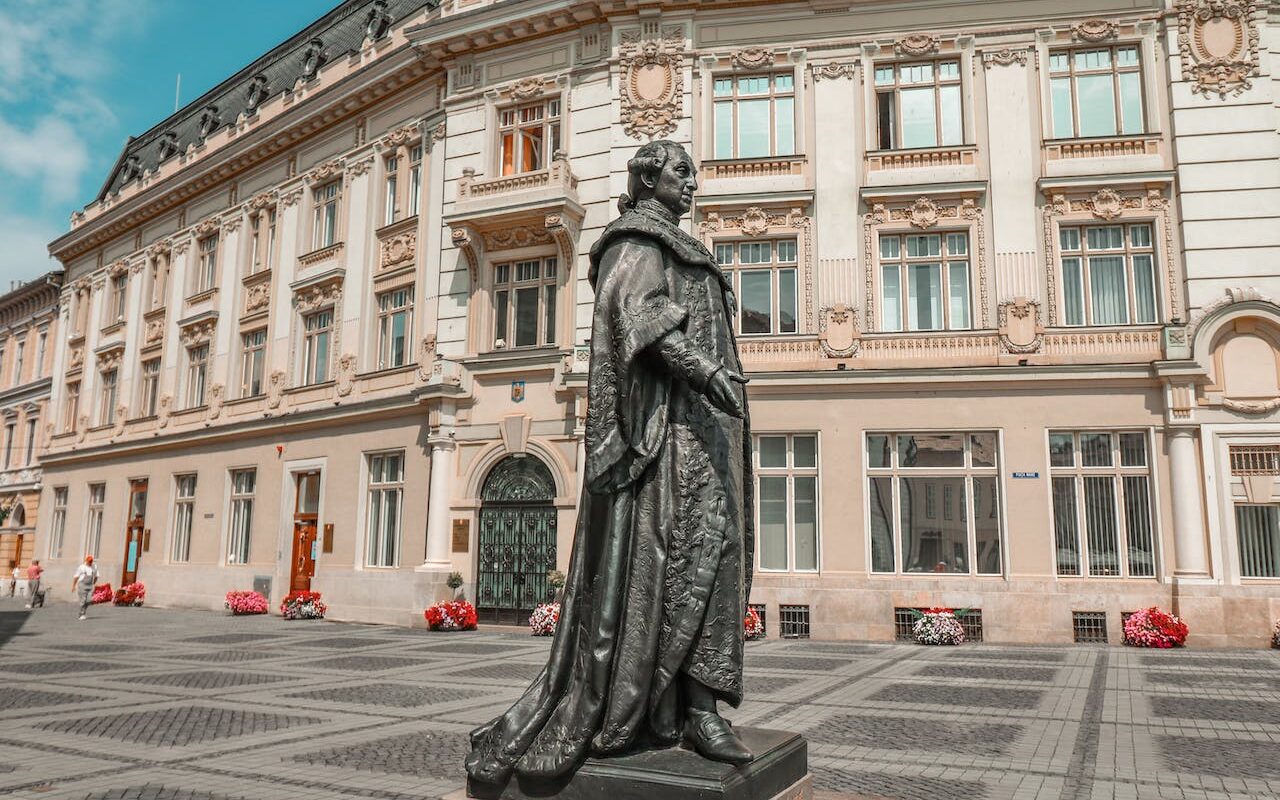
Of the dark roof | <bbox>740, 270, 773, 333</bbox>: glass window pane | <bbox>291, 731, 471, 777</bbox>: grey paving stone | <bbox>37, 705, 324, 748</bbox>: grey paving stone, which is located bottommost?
<bbox>37, 705, 324, 748</bbox>: grey paving stone

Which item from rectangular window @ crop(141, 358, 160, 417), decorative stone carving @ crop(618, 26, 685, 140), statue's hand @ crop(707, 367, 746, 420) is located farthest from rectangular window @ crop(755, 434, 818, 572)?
A: rectangular window @ crop(141, 358, 160, 417)

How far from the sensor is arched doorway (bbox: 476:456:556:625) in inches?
756

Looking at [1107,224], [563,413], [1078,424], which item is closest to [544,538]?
[563,413]

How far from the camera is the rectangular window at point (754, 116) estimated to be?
19016 mm

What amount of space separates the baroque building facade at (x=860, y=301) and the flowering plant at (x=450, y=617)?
0.70 m

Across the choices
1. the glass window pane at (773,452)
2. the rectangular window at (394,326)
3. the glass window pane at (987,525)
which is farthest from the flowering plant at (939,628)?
the rectangular window at (394,326)

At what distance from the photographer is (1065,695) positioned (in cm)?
1012

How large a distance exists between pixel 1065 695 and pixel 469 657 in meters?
8.27

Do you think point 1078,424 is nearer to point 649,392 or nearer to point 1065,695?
point 1065,695

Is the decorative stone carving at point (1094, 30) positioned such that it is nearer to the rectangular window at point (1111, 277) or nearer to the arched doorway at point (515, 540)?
the rectangular window at point (1111, 277)

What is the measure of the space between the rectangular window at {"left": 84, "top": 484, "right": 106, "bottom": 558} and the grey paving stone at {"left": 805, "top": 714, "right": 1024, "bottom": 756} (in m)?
30.2

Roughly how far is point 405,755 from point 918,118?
16145 mm

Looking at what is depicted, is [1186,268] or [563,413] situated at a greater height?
[1186,268]

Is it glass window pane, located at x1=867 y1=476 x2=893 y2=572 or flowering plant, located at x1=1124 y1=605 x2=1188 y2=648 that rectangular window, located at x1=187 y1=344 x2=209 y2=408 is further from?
flowering plant, located at x1=1124 y1=605 x2=1188 y2=648
